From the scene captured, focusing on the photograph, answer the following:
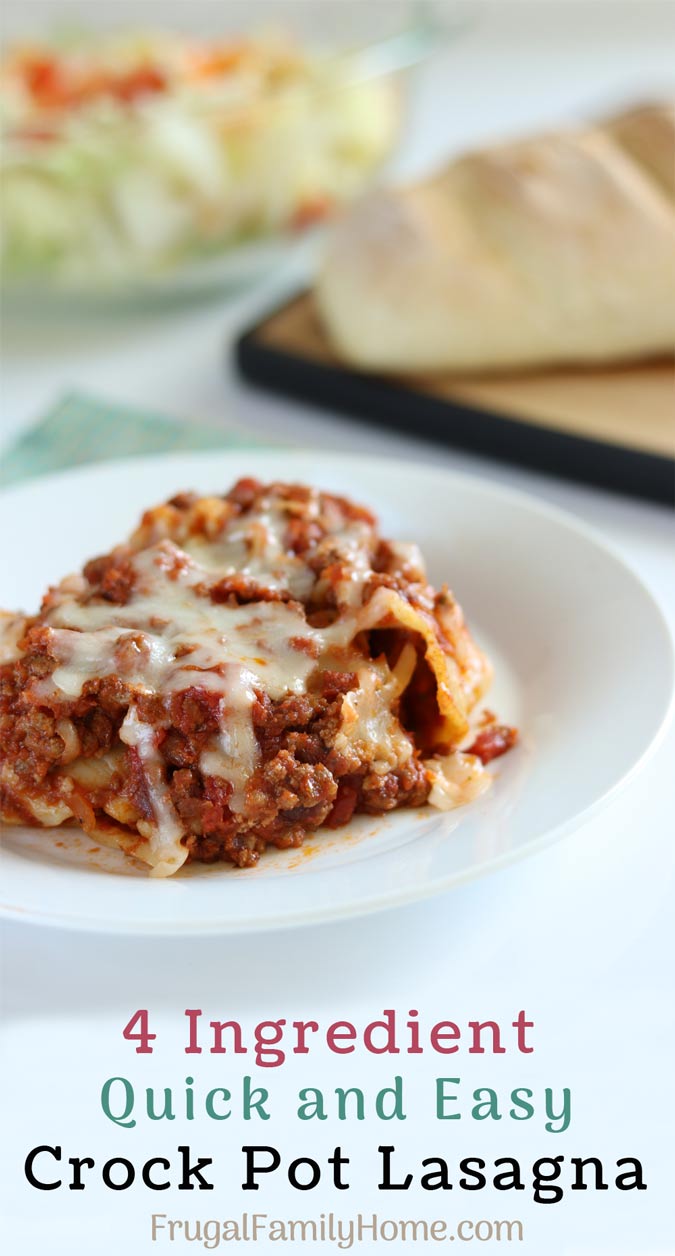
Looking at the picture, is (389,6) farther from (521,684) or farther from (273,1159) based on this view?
(273,1159)

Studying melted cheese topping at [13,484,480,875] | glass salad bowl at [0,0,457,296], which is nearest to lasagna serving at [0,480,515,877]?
melted cheese topping at [13,484,480,875]

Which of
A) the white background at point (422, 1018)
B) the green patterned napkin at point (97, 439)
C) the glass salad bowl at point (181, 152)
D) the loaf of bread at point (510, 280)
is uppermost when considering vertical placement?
the glass salad bowl at point (181, 152)

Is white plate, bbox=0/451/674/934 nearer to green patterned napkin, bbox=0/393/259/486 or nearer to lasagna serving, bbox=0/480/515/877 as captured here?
lasagna serving, bbox=0/480/515/877

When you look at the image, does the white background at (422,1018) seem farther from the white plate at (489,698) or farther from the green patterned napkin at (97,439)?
the green patterned napkin at (97,439)

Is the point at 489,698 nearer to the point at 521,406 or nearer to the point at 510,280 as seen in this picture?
the point at 521,406

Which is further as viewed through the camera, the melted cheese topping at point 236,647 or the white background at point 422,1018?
the melted cheese topping at point 236,647

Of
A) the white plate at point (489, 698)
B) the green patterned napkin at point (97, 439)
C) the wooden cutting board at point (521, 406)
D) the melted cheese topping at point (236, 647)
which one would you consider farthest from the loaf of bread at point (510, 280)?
the melted cheese topping at point (236, 647)
